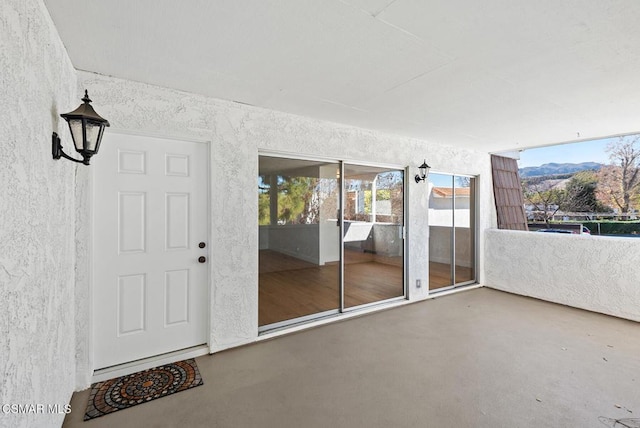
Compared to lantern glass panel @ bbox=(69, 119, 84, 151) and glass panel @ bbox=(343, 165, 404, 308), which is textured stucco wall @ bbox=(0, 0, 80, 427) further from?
glass panel @ bbox=(343, 165, 404, 308)

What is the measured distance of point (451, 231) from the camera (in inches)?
206

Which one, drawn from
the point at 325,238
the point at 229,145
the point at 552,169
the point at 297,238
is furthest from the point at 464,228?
the point at 229,145

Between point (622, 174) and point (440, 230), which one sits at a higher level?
point (622, 174)

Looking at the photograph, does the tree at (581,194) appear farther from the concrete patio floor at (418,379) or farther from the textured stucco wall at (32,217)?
the textured stucco wall at (32,217)

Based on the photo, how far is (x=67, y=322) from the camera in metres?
2.05

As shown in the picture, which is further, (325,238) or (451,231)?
(451,231)

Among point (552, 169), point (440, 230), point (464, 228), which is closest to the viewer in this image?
point (440, 230)

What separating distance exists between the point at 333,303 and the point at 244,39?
3216mm

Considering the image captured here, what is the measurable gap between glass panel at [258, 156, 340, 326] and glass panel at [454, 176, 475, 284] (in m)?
2.68

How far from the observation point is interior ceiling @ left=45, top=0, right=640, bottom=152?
1.63 metres

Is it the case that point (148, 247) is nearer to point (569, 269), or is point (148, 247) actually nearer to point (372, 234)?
point (372, 234)

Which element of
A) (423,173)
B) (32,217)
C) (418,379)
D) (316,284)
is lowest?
(418,379)

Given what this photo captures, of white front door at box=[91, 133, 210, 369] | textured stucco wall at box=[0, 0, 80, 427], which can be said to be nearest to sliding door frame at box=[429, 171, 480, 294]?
white front door at box=[91, 133, 210, 369]

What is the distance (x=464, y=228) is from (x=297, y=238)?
11.5ft
